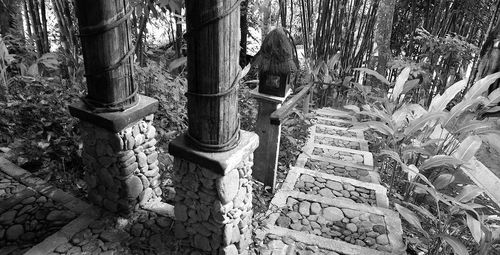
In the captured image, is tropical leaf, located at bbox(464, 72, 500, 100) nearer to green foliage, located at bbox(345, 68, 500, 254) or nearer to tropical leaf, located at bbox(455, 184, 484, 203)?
green foliage, located at bbox(345, 68, 500, 254)

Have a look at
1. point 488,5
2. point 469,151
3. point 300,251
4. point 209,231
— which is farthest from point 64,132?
point 488,5

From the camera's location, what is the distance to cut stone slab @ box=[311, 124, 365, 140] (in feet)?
13.5

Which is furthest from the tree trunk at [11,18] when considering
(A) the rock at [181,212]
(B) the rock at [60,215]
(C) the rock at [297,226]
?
(C) the rock at [297,226]

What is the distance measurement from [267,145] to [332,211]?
700 mm

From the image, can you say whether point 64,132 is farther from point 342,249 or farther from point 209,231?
point 342,249

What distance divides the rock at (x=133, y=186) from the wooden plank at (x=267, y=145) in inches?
39.0

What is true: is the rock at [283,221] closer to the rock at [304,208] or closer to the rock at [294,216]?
the rock at [294,216]

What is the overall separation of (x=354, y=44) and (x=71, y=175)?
4.35m

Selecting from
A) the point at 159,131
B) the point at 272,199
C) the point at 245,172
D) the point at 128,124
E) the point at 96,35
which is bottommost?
the point at 272,199

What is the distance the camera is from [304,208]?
2410mm

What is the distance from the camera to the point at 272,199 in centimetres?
248

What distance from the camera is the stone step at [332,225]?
1995mm

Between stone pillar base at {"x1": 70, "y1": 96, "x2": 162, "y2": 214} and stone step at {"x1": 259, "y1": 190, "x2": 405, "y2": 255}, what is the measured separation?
0.84 meters

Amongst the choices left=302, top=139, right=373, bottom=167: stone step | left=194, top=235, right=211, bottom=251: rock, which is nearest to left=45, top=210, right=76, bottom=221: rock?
left=194, top=235, right=211, bottom=251: rock
